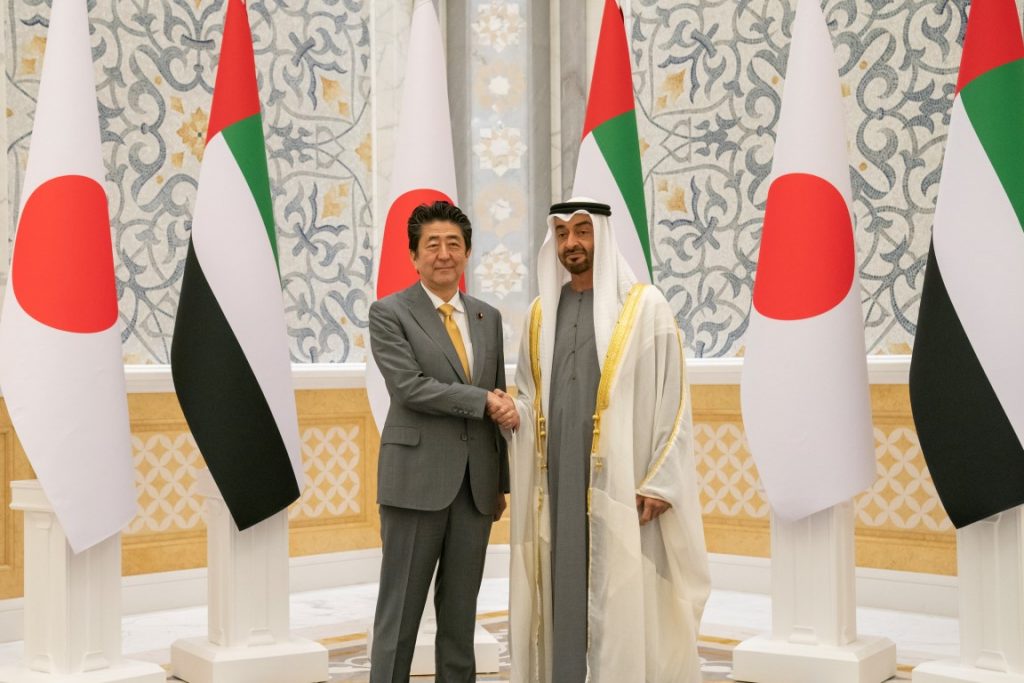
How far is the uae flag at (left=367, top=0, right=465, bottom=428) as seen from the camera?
423cm

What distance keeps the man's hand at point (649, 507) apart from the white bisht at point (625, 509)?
0.08 feet

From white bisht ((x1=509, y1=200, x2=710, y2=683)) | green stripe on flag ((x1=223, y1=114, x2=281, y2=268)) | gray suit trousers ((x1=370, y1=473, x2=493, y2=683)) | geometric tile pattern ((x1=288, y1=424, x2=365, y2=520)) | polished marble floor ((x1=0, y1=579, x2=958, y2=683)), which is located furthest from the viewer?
geometric tile pattern ((x1=288, y1=424, x2=365, y2=520))

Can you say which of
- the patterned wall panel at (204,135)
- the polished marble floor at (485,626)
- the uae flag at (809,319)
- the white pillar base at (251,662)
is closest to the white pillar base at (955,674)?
the polished marble floor at (485,626)

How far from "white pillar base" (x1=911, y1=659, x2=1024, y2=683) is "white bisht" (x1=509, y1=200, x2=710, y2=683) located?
927mm

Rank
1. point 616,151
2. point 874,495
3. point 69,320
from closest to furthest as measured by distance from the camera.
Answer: point 69,320, point 616,151, point 874,495

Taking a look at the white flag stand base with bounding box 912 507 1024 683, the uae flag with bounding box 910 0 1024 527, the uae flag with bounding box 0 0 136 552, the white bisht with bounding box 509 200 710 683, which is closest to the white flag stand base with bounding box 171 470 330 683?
the uae flag with bounding box 0 0 136 552

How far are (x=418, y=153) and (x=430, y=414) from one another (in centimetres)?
150

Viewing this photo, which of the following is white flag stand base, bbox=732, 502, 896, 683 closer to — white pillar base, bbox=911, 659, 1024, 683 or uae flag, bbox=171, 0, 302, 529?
white pillar base, bbox=911, 659, 1024, 683

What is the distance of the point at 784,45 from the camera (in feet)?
17.5

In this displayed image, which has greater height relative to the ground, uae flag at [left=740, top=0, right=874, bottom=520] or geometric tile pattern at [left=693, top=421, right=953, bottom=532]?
uae flag at [left=740, top=0, right=874, bottom=520]

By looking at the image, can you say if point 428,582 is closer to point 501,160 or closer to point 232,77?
point 232,77

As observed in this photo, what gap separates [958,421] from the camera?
3.46 m

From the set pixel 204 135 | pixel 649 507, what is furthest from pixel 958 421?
pixel 204 135

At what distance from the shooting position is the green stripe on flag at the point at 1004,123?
3.40 metres
